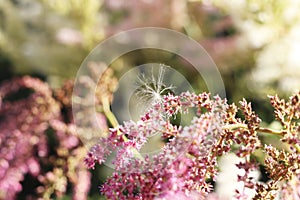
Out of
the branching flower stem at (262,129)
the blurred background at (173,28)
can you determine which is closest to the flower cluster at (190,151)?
the branching flower stem at (262,129)

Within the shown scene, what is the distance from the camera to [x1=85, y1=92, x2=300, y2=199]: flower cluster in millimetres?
423

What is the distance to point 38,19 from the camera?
152 cm

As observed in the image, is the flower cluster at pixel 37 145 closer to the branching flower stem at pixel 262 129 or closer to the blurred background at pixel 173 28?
the blurred background at pixel 173 28

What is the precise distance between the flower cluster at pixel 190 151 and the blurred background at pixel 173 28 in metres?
0.47

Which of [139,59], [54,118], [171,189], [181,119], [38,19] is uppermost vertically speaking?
[38,19]

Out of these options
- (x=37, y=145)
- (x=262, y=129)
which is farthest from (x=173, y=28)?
(x=262, y=129)

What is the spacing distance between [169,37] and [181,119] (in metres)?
0.69

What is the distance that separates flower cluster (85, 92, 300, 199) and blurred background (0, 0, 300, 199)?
0.47m

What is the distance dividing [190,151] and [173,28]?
2.98ft

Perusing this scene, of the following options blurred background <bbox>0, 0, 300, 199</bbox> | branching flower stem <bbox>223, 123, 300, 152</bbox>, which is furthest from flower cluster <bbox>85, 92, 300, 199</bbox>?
blurred background <bbox>0, 0, 300, 199</bbox>

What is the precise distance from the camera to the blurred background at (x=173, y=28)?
109 cm

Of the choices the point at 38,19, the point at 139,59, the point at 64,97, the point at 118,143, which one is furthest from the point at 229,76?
the point at 118,143

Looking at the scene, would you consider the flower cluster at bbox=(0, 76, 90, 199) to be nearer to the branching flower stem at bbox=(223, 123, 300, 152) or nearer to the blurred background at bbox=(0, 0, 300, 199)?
the blurred background at bbox=(0, 0, 300, 199)

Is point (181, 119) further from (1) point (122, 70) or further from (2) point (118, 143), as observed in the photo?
(1) point (122, 70)
